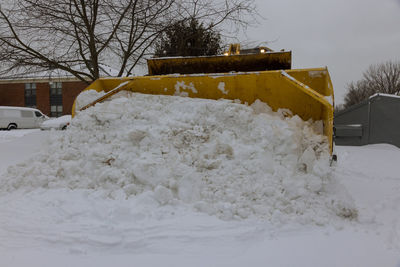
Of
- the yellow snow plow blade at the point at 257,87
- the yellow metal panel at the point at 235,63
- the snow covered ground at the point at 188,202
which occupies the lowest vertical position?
the snow covered ground at the point at 188,202

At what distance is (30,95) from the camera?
2694cm

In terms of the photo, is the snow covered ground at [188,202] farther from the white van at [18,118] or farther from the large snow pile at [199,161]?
the white van at [18,118]

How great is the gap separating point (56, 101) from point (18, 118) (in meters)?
9.78

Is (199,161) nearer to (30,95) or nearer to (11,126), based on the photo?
(11,126)

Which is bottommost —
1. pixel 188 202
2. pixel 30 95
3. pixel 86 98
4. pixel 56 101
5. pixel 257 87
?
pixel 188 202

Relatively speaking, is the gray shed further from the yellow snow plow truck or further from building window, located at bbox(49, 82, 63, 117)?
building window, located at bbox(49, 82, 63, 117)

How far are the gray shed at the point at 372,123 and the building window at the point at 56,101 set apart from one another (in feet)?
85.2

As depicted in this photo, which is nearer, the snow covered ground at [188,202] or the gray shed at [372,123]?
the snow covered ground at [188,202]

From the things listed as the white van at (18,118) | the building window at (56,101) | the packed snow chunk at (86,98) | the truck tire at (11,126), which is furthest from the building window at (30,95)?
the packed snow chunk at (86,98)

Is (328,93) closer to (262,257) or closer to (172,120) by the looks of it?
(172,120)

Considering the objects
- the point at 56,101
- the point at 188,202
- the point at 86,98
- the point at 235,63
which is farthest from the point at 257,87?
the point at 56,101

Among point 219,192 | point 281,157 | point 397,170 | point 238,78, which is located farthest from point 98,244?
point 397,170

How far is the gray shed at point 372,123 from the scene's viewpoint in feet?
22.5

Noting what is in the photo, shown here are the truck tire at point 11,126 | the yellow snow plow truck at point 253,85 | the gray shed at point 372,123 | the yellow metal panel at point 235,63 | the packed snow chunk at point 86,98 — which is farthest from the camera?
the truck tire at point 11,126
